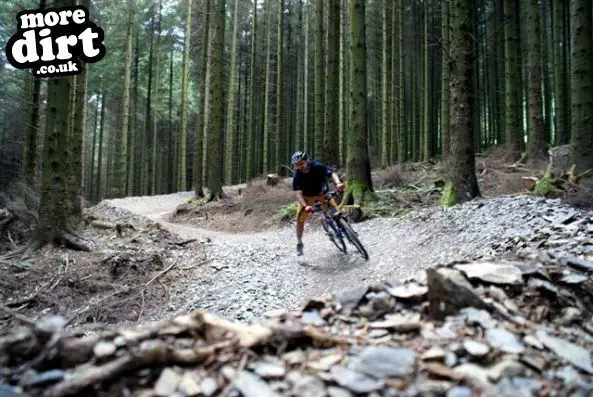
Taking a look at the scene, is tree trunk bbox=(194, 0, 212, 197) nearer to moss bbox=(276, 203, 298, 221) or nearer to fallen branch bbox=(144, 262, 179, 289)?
moss bbox=(276, 203, 298, 221)

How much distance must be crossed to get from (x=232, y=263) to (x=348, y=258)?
7.29 feet

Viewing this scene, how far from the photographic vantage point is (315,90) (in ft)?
52.8

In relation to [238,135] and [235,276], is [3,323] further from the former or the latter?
[238,135]

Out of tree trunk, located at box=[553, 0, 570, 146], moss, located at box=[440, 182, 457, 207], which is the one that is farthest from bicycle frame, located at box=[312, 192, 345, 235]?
tree trunk, located at box=[553, 0, 570, 146]

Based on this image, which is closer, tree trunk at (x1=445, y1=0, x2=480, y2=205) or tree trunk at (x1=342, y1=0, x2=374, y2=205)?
tree trunk at (x1=445, y1=0, x2=480, y2=205)

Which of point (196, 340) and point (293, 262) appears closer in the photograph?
point (196, 340)

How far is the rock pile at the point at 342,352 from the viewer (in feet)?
7.18

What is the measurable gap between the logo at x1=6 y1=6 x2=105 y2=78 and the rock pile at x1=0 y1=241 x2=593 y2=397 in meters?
6.76

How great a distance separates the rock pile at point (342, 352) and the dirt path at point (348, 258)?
117 inches

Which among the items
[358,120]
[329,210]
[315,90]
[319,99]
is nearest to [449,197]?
[329,210]

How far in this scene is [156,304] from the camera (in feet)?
21.6

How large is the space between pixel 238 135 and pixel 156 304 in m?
27.7

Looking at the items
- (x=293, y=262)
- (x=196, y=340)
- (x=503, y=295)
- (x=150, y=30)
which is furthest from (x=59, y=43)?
(x=150, y=30)

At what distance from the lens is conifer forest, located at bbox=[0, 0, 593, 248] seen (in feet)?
28.2
